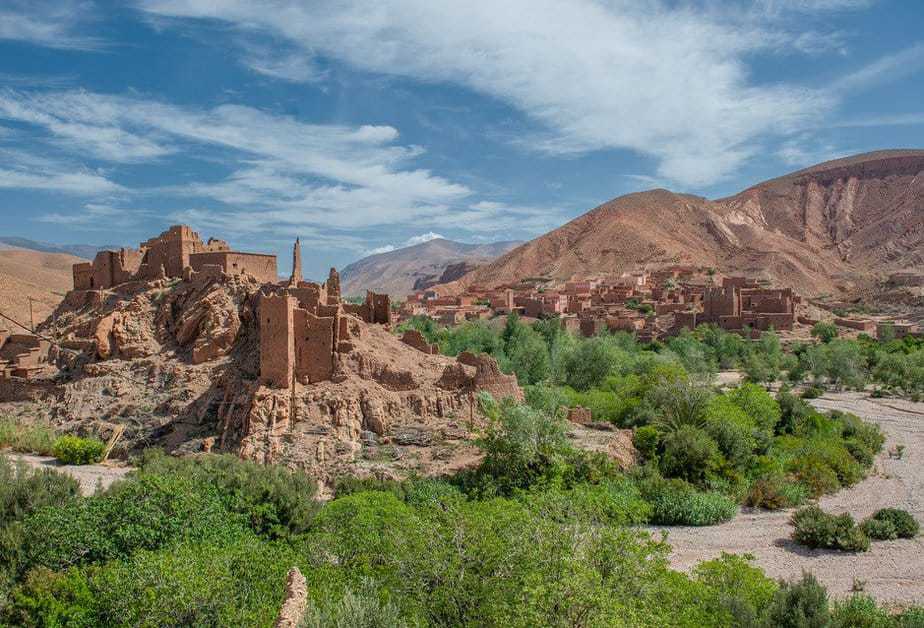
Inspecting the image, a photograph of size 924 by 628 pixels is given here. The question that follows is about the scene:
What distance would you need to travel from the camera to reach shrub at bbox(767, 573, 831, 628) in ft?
30.4

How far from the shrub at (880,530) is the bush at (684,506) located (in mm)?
2854

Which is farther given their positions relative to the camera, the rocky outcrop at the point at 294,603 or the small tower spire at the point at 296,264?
the small tower spire at the point at 296,264

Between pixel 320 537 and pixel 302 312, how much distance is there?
784 cm

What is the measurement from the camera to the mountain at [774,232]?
8625 centimetres

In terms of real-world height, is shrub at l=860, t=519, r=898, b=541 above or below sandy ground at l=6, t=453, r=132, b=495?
below

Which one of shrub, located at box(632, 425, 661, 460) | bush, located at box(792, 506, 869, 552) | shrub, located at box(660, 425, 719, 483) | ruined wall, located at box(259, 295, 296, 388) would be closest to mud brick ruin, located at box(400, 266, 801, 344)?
shrub, located at box(632, 425, 661, 460)

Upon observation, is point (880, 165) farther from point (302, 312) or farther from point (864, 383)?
point (302, 312)

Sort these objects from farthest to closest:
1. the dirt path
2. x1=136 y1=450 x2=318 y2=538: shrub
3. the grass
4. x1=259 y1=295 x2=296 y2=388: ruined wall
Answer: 1. the grass
2. x1=259 y1=295 x2=296 y2=388: ruined wall
3. the dirt path
4. x1=136 y1=450 x2=318 y2=538: shrub

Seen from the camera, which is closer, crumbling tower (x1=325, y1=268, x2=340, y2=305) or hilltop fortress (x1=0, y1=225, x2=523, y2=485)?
hilltop fortress (x1=0, y1=225, x2=523, y2=485)

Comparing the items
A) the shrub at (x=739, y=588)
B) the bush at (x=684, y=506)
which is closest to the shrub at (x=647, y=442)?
the bush at (x=684, y=506)

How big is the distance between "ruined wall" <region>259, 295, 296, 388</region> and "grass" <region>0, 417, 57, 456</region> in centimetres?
676

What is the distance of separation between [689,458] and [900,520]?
5188 mm

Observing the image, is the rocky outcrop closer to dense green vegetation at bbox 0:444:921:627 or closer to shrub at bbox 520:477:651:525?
dense green vegetation at bbox 0:444:921:627

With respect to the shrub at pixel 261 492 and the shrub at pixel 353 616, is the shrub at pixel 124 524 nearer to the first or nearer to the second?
the shrub at pixel 261 492
